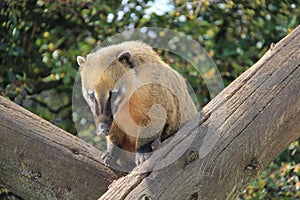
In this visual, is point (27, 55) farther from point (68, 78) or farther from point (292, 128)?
point (292, 128)

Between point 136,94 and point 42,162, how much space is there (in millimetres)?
535

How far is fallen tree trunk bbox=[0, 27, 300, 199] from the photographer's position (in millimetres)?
2627

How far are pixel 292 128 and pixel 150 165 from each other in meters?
0.69

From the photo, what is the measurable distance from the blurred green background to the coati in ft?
5.28

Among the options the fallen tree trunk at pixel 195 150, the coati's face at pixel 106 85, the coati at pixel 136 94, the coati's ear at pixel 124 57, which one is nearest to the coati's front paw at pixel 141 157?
the coati at pixel 136 94

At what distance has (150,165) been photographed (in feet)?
8.67

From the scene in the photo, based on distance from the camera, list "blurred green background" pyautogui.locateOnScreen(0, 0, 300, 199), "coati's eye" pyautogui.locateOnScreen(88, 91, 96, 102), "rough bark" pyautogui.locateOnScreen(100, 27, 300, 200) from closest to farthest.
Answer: "rough bark" pyautogui.locateOnScreen(100, 27, 300, 200) → "coati's eye" pyautogui.locateOnScreen(88, 91, 96, 102) → "blurred green background" pyautogui.locateOnScreen(0, 0, 300, 199)

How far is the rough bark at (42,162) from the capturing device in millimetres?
2902

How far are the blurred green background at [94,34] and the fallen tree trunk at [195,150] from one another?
5.55ft

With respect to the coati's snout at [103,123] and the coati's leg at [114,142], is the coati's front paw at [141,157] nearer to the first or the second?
the coati's leg at [114,142]

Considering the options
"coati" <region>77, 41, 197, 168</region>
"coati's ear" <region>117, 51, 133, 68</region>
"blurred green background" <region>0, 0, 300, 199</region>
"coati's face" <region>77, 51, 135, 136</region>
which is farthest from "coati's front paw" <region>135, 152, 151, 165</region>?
"blurred green background" <region>0, 0, 300, 199</region>

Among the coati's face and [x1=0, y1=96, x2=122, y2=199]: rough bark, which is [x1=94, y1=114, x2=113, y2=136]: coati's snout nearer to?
the coati's face

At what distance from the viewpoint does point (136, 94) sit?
9.75 feet

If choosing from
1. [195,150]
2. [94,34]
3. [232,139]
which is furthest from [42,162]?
[94,34]
